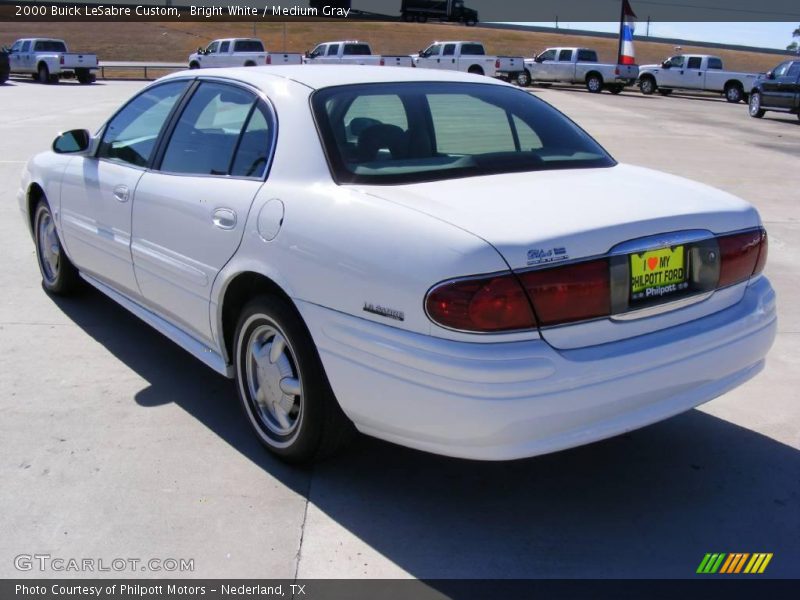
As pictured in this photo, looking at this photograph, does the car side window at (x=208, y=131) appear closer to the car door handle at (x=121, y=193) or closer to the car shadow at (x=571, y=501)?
the car door handle at (x=121, y=193)

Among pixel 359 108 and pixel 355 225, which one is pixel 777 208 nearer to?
pixel 359 108

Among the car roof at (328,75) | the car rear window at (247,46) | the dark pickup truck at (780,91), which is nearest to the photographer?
the car roof at (328,75)

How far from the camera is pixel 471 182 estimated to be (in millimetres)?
3342

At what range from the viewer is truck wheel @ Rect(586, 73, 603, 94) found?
35.4 meters

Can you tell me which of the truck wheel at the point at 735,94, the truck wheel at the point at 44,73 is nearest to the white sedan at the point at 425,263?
the truck wheel at the point at 735,94

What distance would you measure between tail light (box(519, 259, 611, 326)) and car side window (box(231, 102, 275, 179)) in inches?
54.4

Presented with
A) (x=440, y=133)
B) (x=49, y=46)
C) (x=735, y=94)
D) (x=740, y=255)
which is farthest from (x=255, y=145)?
(x=49, y=46)

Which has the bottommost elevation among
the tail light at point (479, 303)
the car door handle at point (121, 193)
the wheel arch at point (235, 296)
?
the wheel arch at point (235, 296)

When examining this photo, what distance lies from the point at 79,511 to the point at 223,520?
56 centimetres

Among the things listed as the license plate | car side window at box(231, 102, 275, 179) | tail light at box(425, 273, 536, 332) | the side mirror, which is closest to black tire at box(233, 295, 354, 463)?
car side window at box(231, 102, 275, 179)

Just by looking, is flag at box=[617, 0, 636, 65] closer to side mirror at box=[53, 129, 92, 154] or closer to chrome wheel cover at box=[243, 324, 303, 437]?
side mirror at box=[53, 129, 92, 154]

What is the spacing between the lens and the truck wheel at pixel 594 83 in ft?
116

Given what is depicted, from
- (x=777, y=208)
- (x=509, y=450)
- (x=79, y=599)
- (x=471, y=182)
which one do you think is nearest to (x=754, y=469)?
(x=509, y=450)

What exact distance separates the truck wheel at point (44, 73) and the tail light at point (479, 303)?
115ft
